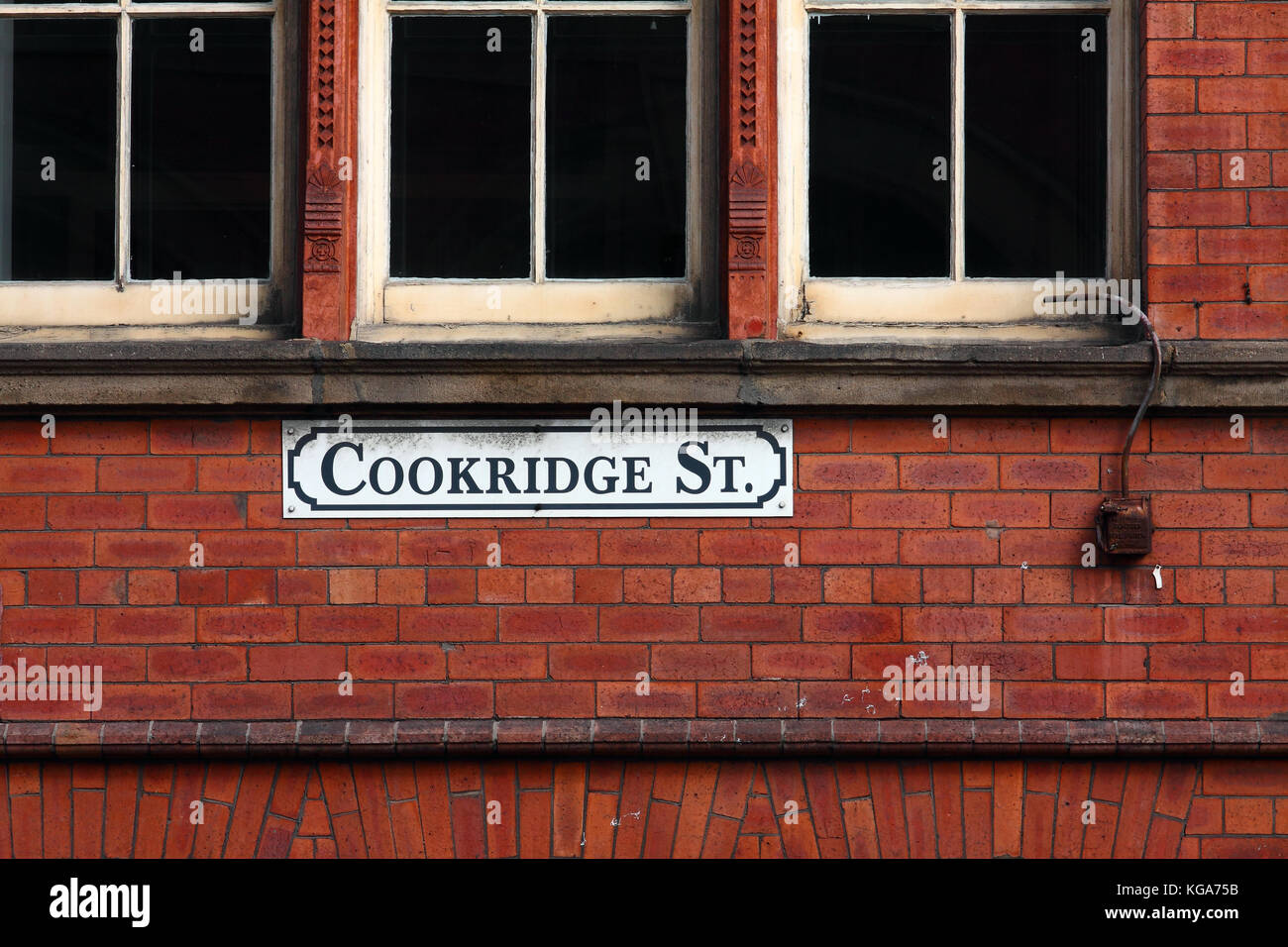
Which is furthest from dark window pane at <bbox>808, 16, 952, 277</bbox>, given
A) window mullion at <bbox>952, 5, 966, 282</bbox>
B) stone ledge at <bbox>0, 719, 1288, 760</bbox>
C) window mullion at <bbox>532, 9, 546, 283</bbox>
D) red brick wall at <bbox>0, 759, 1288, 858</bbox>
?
red brick wall at <bbox>0, 759, 1288, 858</bbox>

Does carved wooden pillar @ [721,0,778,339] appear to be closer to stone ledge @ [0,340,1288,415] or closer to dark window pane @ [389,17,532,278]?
stone ledge @ [0,340,1288,415]

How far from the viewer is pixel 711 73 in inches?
204

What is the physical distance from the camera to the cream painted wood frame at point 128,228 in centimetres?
519

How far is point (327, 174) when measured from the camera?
16.4 feet

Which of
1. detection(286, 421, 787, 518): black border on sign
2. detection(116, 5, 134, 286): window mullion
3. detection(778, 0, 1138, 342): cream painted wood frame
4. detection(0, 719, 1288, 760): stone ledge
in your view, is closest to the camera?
detection(0, 719, 1288, 760): stone ledge

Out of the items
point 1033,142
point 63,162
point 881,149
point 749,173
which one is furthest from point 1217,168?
point 63,162

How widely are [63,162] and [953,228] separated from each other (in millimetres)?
3090

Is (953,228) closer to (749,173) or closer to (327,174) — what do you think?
(749,173)

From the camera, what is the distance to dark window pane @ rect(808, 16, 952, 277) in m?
5.18

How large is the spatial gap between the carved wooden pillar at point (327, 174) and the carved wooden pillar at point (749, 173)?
1.27m

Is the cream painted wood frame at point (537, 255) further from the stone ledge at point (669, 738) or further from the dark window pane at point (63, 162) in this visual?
the stone ledge at point (669, 738)

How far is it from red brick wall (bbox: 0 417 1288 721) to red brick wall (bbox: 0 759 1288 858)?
18 centimetres

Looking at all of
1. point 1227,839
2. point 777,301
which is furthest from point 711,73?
point 1227,839

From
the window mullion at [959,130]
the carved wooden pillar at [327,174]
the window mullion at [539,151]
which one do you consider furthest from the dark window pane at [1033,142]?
the carved wooden pillar at [327,174]
